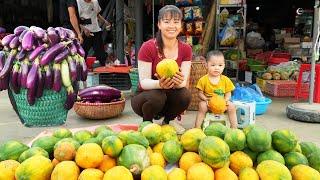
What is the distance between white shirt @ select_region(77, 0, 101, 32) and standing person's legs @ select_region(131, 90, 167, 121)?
278 centimetres

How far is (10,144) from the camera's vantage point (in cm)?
198

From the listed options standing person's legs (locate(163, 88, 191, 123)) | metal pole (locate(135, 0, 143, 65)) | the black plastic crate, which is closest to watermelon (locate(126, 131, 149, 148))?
standing person's legs (locate(163, 88, 191, 123))

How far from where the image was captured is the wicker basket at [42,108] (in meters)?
3.90

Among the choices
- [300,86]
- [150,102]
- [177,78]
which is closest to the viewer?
[177,78]

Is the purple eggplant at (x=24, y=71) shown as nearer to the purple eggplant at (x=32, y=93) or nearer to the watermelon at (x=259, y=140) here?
the purple eggplant at (x=32, y=93)

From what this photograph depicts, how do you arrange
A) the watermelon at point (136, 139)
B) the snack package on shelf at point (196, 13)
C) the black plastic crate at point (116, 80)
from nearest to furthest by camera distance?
the watermelon at point (136, 139), the black plastic crate at point (116, 80), the snack package on shelf at point (196, 13)

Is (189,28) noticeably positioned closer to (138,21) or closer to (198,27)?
(198,27)

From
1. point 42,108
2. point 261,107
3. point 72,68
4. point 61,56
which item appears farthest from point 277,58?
point 42,108

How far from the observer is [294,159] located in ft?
6.17

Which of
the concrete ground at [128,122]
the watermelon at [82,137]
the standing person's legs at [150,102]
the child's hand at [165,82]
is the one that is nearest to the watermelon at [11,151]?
the watermelon at [82,137]

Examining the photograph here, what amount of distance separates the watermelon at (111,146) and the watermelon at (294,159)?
0.81 metres

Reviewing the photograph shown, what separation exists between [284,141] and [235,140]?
10.2 inches

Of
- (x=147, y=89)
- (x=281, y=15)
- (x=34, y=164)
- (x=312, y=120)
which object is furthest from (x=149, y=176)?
(x=281, y=15)

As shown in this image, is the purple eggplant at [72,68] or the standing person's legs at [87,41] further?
the standing person's legs at [87,41]
